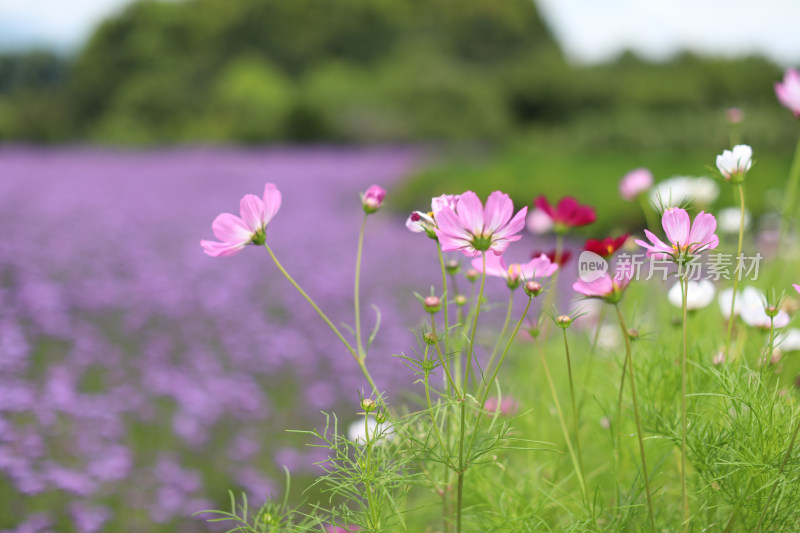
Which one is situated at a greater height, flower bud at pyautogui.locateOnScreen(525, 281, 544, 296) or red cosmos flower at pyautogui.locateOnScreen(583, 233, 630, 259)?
red cosmos flower at pyautogui.locateOnScreen(583, 233, 630, 259)

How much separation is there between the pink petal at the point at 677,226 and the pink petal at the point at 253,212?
0.50 metres

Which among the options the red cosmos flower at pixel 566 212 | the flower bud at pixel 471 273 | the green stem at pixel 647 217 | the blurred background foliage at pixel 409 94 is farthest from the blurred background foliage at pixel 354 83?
the flower bud at pixel 471 273

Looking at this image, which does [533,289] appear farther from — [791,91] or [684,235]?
[791,91]

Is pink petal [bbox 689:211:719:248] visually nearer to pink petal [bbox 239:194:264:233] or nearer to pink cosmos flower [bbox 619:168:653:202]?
pink petal [bbox 239:194:264:233]

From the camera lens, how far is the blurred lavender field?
188cm

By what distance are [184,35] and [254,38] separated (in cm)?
209

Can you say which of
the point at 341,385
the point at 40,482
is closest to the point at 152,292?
the point at 341,385

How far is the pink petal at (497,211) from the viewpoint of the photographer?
2.64 feet

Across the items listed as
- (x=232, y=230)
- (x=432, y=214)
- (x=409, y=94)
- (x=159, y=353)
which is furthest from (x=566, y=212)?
(x=409, y=94)

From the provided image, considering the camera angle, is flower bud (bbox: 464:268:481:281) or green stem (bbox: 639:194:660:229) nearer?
flower bud (bbox: 464:268:481:281)

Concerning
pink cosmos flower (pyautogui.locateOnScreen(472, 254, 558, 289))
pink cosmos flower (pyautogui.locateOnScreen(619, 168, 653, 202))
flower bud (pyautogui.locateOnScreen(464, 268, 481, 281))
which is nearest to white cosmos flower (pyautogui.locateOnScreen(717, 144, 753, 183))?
pink cosmos flower (pyautogui.locateOnScreen(472, 254, 558, 289))

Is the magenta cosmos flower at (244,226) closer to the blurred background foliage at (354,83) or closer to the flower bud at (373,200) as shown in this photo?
the flower bud at (373,200)

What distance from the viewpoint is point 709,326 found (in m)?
1.86

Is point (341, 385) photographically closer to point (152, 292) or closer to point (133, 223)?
point (152, 292)
